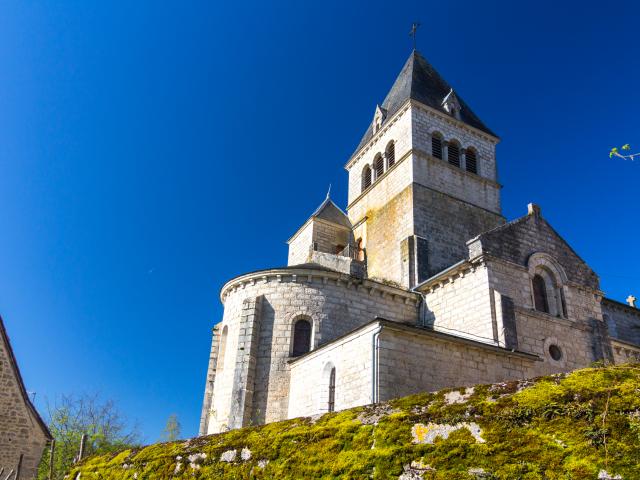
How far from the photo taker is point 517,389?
425 centimetres

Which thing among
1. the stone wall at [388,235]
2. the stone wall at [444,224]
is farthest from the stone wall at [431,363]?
the stone wall at [444,224]

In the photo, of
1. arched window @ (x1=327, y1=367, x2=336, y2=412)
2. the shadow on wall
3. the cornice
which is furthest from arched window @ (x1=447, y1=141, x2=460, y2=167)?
arched window @ (x1=327, y1=367, x2=336, y2=412)

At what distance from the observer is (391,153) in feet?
86.4

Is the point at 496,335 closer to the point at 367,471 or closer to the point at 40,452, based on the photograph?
the point at 367,471

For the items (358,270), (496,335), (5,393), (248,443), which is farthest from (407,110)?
(248,443)

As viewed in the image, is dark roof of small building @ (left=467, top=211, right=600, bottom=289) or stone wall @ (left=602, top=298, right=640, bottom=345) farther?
stone wall @ (left=602, top=298, right=640, bottom=345)

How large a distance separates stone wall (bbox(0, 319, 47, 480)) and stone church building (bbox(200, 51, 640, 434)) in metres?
5.03

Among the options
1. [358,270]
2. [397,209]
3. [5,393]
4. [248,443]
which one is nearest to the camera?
[248,443]

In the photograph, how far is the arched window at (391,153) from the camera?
25984 mm

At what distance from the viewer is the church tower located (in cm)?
→ 2197

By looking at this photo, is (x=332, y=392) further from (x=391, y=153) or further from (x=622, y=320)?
(x=622, y=320)

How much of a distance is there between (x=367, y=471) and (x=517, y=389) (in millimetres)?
1426

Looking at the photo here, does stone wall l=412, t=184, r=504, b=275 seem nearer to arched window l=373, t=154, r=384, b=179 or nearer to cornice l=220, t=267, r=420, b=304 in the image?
cornice l=220, t=267, r=420, b=304

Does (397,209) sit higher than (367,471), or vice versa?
(397,209)
